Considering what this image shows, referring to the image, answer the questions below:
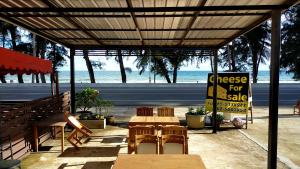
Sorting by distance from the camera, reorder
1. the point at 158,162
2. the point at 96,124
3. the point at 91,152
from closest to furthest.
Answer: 1. the point at 158,162
2. the point at 91,152
3. the point at 96,124

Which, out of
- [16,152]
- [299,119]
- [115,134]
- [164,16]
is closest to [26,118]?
[16,152]

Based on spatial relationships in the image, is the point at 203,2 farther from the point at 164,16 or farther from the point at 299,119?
the point at 299,119

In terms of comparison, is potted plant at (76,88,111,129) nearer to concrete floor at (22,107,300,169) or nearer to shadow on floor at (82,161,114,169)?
concrete floor at (22,107,300,169)

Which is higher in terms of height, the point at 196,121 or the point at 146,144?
the point at 146,144

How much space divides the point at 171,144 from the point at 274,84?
2.54 meters

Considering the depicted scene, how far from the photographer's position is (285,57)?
50312mm

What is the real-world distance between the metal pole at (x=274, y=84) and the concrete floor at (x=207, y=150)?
2229 millimetres

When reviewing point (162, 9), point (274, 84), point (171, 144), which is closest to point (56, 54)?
point (171, 144)

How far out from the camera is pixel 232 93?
1595cm

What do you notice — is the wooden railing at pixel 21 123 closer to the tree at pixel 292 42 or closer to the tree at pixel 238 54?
the tree at pixel 238 54

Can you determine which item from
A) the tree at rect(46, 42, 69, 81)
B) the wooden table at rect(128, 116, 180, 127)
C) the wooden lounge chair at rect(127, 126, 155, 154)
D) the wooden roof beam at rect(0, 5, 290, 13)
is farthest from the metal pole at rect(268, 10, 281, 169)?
the tree at rect(46, 42, 69, 81)

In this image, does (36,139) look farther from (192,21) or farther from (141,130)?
(192,21)

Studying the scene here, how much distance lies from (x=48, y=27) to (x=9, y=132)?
3.32 metres

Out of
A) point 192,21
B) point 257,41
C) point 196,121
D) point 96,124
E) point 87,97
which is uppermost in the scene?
point 257,41
